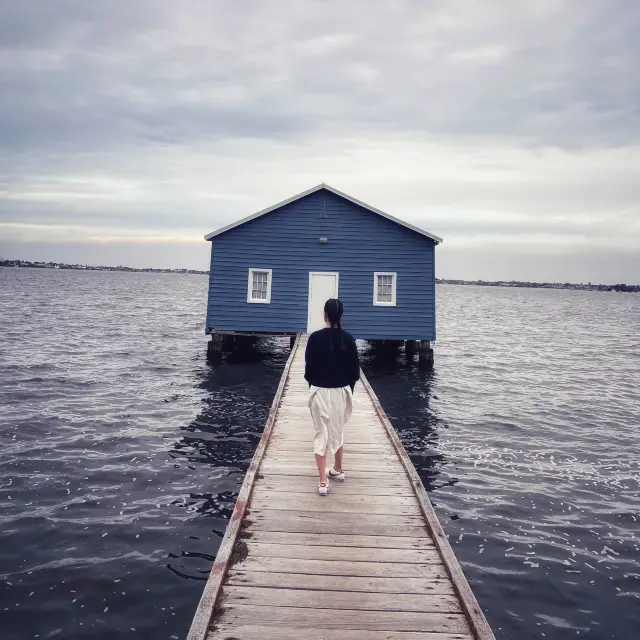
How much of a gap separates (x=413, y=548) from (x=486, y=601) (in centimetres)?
237

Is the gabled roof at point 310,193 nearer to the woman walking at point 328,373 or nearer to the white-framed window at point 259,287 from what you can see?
the white-framed window at point 259,287

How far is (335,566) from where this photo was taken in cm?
471

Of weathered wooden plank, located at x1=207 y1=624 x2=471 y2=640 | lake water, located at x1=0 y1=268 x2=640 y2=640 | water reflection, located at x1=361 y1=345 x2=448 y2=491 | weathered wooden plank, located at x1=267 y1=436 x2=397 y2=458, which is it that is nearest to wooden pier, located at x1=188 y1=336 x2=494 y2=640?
weathered wooden plank, located at x1=207 y1=624 x2=471 y2=640

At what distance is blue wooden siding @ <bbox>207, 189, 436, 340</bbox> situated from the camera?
68.9 feet

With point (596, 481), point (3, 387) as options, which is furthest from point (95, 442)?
point (596, 481)

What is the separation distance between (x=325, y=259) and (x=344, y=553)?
16.8 metres

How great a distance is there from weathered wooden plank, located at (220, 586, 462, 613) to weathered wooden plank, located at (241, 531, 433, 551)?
76 centimetres

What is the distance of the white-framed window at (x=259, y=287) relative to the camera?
69.5ft

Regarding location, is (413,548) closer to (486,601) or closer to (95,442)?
(486,601)

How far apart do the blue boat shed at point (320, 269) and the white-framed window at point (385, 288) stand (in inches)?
0.8

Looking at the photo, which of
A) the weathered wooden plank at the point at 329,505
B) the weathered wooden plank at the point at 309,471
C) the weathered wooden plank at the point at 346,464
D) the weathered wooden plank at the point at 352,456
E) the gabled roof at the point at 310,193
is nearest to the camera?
the weathered wooden plank at the point at 329,505

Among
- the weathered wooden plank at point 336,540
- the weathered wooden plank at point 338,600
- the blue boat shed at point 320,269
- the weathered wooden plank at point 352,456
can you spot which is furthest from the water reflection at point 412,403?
the weathered wooden plank at point 338,600

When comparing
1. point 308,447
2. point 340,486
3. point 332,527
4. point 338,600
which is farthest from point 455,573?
point 308,447

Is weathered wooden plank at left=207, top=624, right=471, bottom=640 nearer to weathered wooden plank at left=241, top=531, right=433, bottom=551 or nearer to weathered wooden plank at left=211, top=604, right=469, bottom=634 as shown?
weathered wooden plank at left=211, top=604, right=469, bottom=634
